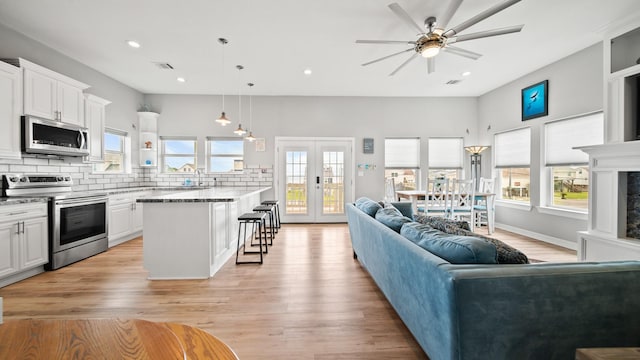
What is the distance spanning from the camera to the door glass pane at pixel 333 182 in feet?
19.5

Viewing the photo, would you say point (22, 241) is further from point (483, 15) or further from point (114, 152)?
point (483, 15)

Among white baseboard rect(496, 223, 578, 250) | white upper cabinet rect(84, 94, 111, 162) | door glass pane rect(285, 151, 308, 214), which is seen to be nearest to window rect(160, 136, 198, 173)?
white upper cabinet rect(84, 94, 111, 162)

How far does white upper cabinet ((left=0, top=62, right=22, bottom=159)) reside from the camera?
284 cm

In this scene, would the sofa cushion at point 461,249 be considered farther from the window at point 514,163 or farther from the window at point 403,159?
the window at point 403,159

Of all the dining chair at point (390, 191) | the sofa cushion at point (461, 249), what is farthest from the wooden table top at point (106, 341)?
the dining chair at point (390, 191)

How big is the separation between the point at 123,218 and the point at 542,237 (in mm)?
7137

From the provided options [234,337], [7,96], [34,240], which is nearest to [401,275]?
[234,337]

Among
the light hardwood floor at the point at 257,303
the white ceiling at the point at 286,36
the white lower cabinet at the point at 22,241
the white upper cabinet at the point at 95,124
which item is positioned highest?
the white ceiling at the point at 286,36

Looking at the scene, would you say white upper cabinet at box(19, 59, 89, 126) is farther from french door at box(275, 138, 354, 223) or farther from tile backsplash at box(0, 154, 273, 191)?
french door at box(275, 138, 354, 223)

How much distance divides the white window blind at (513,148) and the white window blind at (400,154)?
64.2 inches

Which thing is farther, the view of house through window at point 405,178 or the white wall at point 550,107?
the view of house through window at point 405,178

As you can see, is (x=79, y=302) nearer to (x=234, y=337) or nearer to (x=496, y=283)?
(x=234, y=337)

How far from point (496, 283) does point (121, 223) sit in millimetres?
5104

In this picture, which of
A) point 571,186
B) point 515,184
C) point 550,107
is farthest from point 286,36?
point 515,184
